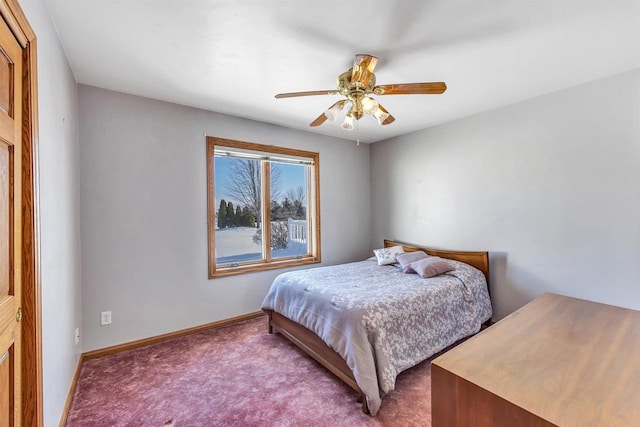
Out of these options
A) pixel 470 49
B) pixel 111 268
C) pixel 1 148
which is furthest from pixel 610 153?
pixel 111 268

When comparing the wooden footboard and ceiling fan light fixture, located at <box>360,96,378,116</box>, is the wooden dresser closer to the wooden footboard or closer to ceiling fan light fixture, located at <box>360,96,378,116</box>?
the wooden footboard

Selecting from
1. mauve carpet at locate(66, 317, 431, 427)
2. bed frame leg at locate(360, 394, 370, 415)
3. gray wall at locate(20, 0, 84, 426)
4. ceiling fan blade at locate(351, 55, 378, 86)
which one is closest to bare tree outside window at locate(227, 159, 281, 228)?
gray wall at locate(20, 0, 84, 426)

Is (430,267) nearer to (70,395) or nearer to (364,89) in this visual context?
(364,89)

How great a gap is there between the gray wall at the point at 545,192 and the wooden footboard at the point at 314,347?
6.87ft

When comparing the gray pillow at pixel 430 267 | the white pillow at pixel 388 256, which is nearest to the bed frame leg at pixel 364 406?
the gray pillow at pixel 430 267

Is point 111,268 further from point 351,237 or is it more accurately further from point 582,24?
point 582,24

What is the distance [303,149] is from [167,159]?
67.2 inches

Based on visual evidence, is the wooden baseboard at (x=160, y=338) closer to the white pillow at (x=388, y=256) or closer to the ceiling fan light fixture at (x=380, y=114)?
the white pillow at (x=388, y=256)

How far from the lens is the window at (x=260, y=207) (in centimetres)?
320

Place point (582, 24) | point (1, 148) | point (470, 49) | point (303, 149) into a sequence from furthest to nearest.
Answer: point (303, 149) < point (470, 49) < point (582, 24) < point (1, 148)

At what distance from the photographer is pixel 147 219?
8.84ft

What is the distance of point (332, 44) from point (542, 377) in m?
2.04

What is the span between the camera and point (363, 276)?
2.88m

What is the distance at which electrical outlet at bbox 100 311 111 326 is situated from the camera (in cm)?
247
